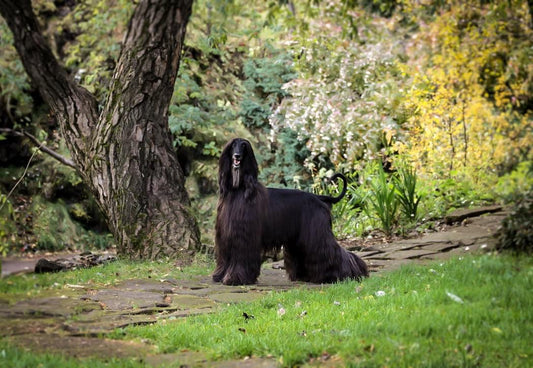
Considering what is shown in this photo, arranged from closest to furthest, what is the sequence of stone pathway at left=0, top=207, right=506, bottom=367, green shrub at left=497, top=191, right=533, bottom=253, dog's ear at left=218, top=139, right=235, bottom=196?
stone pathway at left=0, top=207, right=506, bottom=367, green shrub at left=497, top=191, right=533, bottom=253, dog's ear at left=218, top=139, right=235, bottom=196

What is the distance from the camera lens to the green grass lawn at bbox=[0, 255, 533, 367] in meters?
3.52

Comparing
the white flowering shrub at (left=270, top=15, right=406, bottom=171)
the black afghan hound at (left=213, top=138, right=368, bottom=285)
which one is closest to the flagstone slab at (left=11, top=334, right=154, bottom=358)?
the black afghan hound at (left=213, top=138, right=368, bottom=285)

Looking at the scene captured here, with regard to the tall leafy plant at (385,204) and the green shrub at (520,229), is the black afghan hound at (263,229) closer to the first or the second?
the tall leafy plant at (385,204)

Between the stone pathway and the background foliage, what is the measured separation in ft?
2.34

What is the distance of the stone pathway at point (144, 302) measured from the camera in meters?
3.13

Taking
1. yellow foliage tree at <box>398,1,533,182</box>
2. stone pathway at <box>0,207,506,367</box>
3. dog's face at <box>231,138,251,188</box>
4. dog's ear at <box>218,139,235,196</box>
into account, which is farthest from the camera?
dog's ear at <box>218,139,235,196</box>

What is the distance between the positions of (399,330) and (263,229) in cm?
290

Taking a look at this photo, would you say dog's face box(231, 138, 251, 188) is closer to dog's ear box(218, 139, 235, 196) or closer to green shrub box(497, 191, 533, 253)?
dog's ear box(218, 139, 235, 196)

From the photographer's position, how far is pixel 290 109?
14.7m

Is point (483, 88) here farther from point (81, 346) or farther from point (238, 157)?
point (81, 346)

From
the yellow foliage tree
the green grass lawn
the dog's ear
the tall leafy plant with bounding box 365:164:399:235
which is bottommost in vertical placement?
the green grass lawn

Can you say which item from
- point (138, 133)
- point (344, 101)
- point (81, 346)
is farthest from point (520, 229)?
point (344, 101)

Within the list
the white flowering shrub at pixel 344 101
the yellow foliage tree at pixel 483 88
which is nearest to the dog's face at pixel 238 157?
the yellow foliage tree at pixel 483 88

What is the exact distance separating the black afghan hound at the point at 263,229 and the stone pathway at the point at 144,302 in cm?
28
